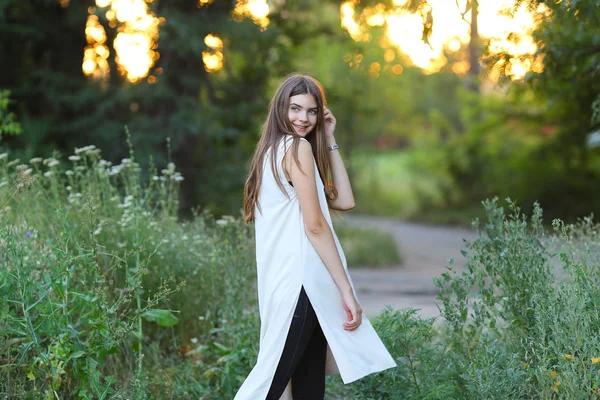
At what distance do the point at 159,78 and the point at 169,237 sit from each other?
6.97 m

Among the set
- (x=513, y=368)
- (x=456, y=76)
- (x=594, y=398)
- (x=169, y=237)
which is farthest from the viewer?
(x=456, y=76)

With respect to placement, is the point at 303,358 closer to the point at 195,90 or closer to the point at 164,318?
the point at 164,318

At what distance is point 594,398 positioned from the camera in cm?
291

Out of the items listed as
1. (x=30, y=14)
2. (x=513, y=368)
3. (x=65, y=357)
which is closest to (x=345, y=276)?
(x=513, y=368)

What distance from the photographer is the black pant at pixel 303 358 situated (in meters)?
2.93

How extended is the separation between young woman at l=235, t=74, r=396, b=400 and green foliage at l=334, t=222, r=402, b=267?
9395 millimetres

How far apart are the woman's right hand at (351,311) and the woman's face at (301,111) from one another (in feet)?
2.35

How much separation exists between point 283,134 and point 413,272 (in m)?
9.26

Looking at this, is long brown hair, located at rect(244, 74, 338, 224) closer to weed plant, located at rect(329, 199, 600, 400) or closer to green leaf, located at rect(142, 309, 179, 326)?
weed plant, located at rect(329, 199, 600, 400)

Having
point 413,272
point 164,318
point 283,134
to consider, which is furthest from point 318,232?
point 413,272

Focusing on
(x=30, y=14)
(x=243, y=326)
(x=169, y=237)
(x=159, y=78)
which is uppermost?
(x=30, y=14)

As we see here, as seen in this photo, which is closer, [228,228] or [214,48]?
[228,228]

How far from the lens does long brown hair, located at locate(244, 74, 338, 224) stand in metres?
3.11

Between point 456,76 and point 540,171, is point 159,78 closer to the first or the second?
point 540,171
